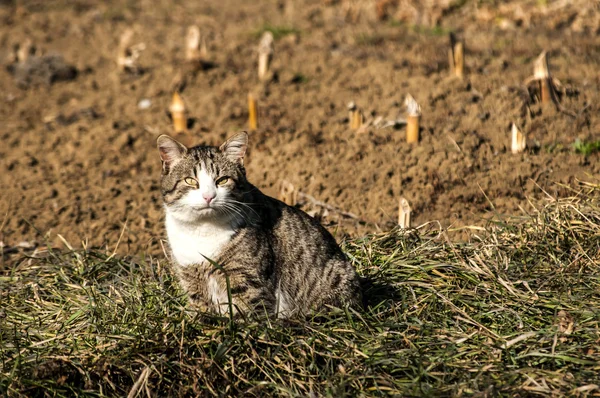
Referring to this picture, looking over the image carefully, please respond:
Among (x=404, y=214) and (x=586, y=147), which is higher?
(x=586, y=147)

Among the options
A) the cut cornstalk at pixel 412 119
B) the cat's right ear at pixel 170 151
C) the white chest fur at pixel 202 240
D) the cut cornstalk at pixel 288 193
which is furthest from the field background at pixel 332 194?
the cat's right ear at pixel 170 151

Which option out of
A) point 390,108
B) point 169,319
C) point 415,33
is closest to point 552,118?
point 390,108

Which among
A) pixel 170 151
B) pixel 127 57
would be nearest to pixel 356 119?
pixel 170 151

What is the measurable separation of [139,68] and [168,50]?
55 cm

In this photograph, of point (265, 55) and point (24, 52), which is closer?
point (265, 55)

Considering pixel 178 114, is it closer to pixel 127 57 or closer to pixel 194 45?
pixel 194 45

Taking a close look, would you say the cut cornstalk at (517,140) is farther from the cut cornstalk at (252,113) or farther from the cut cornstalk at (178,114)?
the cut cornstalk at (178,114)

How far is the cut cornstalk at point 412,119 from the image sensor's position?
6352 mm

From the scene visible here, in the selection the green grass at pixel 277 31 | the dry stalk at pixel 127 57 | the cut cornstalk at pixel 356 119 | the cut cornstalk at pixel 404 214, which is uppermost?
the green grass at pixel 277 31

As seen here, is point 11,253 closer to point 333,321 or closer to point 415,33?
point 333,321

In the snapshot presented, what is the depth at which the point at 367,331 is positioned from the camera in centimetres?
417

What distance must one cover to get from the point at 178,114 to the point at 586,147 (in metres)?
3.60

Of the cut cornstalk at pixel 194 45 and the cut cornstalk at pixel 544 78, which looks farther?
the cut cornstalk at pixel 194 45

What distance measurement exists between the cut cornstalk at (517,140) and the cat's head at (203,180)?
2.75 metres
